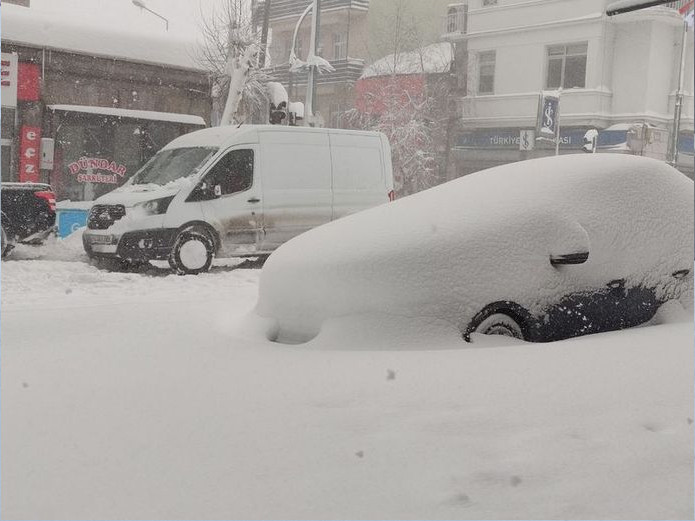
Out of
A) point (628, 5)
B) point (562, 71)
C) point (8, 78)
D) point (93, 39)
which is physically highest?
point (562, 71)

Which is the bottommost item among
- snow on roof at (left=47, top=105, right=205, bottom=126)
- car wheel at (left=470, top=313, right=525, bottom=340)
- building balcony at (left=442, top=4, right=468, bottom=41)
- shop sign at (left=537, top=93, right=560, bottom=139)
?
car wheel at (left=470, top=313, right=525, bottom=340)

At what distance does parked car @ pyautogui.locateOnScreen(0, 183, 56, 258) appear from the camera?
12102 millimetres

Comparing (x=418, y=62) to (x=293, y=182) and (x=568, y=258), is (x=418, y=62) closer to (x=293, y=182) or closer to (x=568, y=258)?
(x=293, y=182)

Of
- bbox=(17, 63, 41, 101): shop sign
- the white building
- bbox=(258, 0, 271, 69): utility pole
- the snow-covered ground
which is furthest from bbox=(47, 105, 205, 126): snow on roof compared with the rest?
the snow-covered ground

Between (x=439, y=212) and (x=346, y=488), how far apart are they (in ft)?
9.08

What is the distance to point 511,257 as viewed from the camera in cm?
524

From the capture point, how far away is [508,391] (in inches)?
158

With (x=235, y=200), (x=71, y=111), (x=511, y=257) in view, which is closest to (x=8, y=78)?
(x=71, y=111)

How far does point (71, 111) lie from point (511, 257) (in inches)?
544

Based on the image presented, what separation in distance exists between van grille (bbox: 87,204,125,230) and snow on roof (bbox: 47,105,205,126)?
5.49 meters

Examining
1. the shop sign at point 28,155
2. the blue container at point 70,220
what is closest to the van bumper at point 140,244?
the blue container at point 70,220

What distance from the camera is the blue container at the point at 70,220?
14891mm

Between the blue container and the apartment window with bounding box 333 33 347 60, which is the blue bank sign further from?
the blue container

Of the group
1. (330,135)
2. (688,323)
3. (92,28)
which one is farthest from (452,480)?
(92,28)
